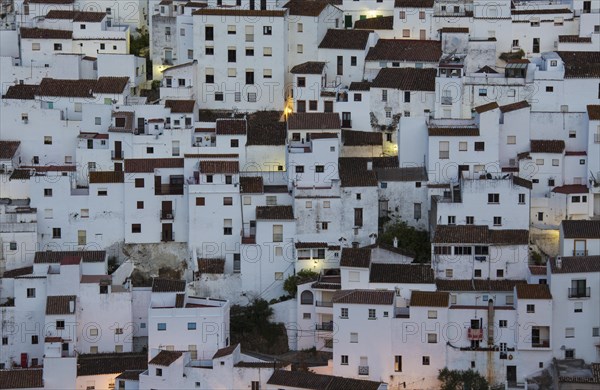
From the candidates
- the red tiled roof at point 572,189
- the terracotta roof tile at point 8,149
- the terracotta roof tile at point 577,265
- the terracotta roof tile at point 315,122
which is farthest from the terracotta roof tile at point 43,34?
the terracotta roof tile at point 577,265

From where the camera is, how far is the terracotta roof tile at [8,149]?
72.9 m

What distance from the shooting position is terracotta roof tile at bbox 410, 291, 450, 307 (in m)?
66.0

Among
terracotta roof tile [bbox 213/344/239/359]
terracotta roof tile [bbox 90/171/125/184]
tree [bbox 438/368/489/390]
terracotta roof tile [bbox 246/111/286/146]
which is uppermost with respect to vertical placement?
terracotta roof tile [bbox 246/111/286/146]

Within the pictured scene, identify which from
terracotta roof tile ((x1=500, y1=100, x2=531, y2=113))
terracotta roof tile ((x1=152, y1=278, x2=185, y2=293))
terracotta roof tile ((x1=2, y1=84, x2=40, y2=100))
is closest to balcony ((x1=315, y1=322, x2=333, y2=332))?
terracotta roof tile ((x1=152, y1=278, x2=185, y2=293))

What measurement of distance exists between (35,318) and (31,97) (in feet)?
33.3

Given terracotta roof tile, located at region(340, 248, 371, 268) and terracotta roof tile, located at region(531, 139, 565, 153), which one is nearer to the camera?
terracotta roof tile, located at region(340, 248, 371, 268)

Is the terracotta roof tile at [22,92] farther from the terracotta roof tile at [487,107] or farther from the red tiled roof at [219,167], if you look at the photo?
the terracotta roof tile at [487,107]

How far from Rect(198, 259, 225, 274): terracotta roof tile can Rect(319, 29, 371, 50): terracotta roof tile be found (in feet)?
37.2

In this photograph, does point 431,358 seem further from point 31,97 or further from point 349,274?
point 31,97

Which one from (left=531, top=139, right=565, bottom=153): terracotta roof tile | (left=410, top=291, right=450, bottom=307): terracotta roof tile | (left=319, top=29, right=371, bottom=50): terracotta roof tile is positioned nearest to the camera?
(left=410, top=291, right=450, bottom=307): terracotta roof tile

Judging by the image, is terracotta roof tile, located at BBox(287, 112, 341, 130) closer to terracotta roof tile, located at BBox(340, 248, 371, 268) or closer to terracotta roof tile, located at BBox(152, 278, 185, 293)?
terracotta roof tile, located at BBox(340, 248, 371, 268)

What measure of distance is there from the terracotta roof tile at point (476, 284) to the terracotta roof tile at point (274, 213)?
5.86 m

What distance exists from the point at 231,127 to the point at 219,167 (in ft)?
9.03

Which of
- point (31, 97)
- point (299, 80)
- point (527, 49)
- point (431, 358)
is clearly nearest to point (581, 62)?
point (527, 49)
